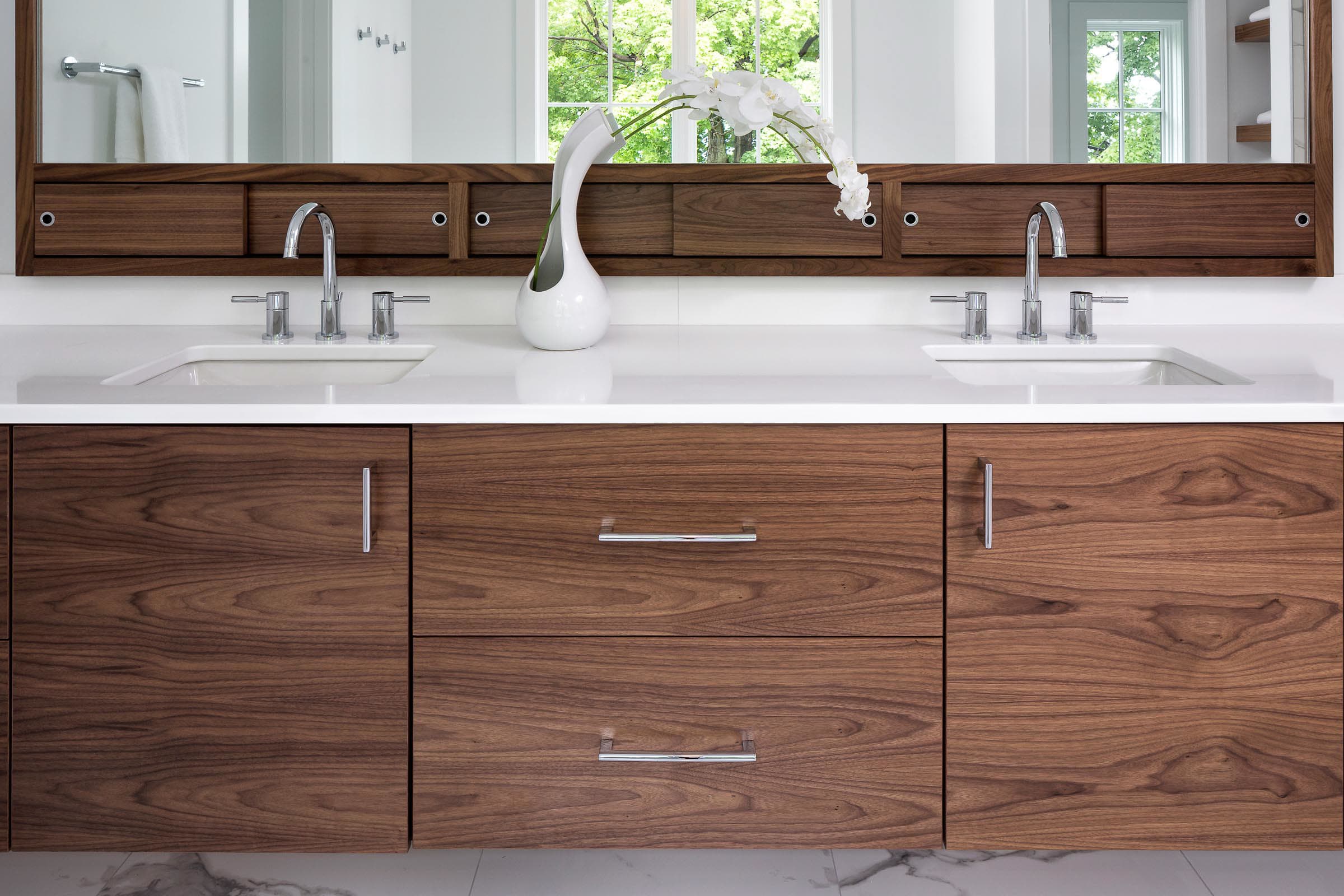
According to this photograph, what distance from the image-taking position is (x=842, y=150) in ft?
4.60

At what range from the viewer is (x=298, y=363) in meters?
1.56

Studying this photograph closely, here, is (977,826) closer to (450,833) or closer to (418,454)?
(450,833)

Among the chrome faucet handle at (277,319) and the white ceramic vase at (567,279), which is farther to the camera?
the chrome faucet handle at (277,319)

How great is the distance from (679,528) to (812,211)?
0.79 metres

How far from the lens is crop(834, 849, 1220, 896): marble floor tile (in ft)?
4.80

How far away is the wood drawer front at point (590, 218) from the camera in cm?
171

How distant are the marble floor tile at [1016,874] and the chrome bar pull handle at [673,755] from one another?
471 millimetres

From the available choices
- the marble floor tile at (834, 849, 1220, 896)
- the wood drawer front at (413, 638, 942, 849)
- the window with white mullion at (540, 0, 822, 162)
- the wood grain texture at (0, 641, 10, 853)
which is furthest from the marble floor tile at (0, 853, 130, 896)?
the window with white mullion at (540, 0, 822, 162)

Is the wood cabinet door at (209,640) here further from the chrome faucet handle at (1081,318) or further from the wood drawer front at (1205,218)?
the wood drawer front at (1205,218)

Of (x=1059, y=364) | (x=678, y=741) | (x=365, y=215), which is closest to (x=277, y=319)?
(x=365, y=215)

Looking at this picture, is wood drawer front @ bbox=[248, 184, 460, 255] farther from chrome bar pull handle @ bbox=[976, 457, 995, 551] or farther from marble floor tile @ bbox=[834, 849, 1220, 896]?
marble floor tile @ bbox=[834, 849, 1220, 896]

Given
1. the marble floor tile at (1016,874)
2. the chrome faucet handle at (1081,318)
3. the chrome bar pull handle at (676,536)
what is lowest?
the marble floor tile at (1016,874)

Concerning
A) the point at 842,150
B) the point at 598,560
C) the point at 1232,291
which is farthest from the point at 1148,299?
the point at 598,560

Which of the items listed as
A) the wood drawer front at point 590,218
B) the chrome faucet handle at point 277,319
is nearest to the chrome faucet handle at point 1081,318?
the wood drawer front at point 590,218
